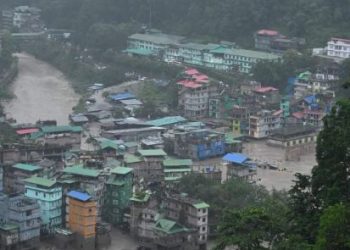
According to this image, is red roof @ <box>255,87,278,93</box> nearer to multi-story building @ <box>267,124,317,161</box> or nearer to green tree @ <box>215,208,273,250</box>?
multi-story building @ <box>267,124,317,161</box>

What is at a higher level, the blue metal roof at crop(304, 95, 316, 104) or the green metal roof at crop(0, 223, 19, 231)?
the blue metal roof at crop(304, 95, 316, 104)

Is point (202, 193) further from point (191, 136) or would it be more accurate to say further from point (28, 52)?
point (28, 52)

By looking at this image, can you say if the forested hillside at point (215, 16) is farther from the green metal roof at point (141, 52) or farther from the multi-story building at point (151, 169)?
the multi-story building at point (151, 169)

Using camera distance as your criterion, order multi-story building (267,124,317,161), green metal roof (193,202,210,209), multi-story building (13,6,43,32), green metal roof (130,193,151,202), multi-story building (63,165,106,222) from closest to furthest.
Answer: green metal roof (193,202,210,209)
green metal roof (130,193,151,202)
multi-story building (63,165,106,222)
multi-story building (267,124,317,161)
multi-story building (13,6,43,32)

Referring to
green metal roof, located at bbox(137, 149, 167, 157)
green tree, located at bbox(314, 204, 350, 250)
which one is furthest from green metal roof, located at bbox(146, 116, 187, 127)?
green tree, located at bbox(314, 204, 350, 250)

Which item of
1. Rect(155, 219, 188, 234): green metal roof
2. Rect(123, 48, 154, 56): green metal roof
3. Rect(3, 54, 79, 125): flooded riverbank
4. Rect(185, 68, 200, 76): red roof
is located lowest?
Rect(3, 54, 79, 125): flooded riverbank

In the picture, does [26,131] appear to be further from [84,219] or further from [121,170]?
[84,219]
